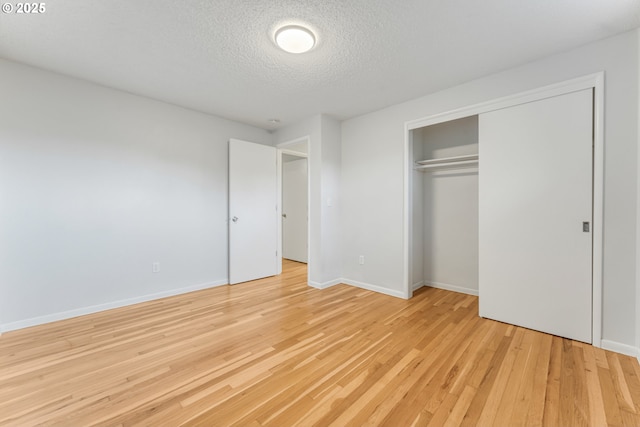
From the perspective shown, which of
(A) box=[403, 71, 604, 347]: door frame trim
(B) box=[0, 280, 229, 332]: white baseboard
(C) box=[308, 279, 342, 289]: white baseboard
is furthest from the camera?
(C) box=[308, 279, 342, 289]: white baseboard

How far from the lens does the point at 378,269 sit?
12.0ft

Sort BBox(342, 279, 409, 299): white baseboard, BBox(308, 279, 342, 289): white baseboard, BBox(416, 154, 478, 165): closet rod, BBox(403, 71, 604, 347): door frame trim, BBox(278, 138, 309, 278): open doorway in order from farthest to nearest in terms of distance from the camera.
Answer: BBox(278, 138, 309, 278): open doorway → BBox(308, 279, 342, 289): white baseboard → BBox(342, 279, 409, 299): white baseboard → BBox(416, 154, 478, 165): closet rod → BBox(403, 71, 604, 347): door frame trim

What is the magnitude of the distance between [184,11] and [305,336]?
266 cm

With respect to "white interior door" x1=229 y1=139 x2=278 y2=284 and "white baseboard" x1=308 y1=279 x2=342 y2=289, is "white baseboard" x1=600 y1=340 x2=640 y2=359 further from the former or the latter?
"white interior door" x1=229 y1=139 x2=278 y2=284

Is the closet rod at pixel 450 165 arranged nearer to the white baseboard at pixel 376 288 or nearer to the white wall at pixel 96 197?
the white baseboard at pixel 376 288

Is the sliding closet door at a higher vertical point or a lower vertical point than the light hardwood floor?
higher

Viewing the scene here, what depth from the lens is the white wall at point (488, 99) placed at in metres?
2.01

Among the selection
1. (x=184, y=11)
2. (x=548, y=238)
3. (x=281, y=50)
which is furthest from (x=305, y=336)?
(x=184, y=11)

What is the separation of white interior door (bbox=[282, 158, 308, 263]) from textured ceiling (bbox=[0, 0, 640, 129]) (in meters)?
2.86

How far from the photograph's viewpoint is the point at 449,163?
3.46 meters

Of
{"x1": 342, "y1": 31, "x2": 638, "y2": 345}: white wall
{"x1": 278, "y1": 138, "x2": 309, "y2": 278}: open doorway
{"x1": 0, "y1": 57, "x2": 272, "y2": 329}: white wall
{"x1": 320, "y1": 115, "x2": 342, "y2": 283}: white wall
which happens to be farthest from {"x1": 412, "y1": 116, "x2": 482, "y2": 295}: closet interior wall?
{"x1": 0, "y1": 57, "x2": 272, "y2": 329}: white wall

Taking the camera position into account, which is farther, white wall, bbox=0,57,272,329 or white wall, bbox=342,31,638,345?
white wall, bbox=0,57,272,329

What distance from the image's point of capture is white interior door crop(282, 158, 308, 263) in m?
5.76

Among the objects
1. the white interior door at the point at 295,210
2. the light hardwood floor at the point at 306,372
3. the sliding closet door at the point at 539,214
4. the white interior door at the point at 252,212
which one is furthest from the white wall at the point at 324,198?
the sliding closet door at the point at 539,214
